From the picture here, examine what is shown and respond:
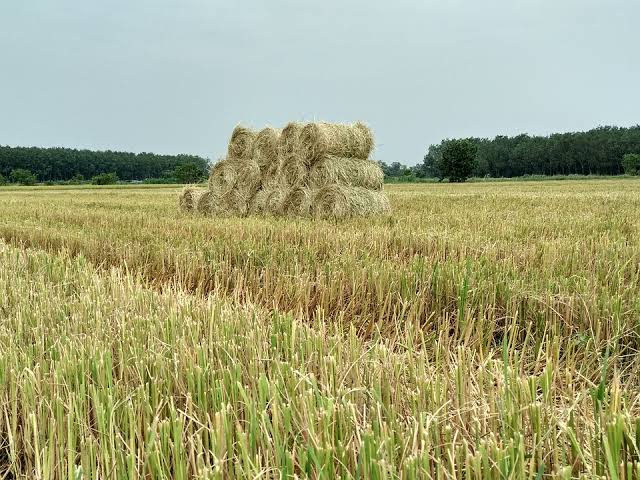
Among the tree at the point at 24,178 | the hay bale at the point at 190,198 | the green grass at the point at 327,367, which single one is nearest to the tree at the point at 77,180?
the tree at the point at 24,178

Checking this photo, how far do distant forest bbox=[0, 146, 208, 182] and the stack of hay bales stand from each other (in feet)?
322

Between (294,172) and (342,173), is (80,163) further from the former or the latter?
(342,173)

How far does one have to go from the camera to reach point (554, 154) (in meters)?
96.8

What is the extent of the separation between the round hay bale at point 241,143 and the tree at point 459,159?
55.3 meters

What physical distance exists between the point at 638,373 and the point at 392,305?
1349mm

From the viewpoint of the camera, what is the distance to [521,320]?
296 centimetres

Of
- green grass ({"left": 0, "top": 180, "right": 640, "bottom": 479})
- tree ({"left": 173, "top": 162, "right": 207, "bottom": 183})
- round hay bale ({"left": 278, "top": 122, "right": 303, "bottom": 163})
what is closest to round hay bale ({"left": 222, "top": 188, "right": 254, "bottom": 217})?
round hay bale ({"left": 278, "top": 122, "right": 303, "bottom": 163})

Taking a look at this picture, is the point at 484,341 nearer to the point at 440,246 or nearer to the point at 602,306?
the point at 602,306

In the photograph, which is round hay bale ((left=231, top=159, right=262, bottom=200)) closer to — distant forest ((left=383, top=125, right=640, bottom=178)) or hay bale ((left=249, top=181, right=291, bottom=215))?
hay bale ((left=249, top=181, right=291, bottom=215))

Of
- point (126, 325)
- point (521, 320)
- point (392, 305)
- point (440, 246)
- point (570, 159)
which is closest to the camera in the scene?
point (126, 325)

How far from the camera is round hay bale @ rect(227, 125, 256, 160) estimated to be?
34.0 feet

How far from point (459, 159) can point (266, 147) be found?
2225 inches

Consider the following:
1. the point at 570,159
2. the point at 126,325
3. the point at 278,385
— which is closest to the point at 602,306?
the point at 278,385

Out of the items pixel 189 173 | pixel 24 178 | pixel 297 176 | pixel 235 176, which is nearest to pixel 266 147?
pixel 235 176
